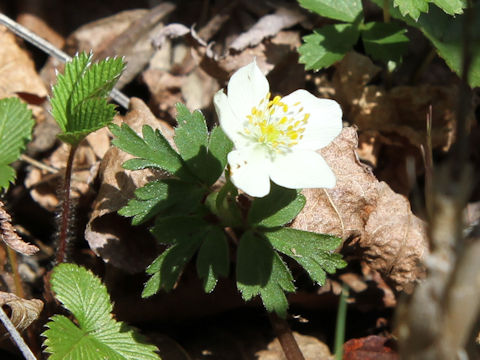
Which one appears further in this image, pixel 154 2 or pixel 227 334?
pixel 154 2

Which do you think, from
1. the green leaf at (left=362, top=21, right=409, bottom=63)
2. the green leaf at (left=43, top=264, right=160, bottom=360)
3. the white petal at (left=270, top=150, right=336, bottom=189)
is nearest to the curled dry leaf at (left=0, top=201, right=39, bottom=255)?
the green leaf at (left=43, top=264, right=160, bottom=360)

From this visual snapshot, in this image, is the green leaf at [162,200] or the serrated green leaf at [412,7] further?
the serrated green leaf at [412,7]

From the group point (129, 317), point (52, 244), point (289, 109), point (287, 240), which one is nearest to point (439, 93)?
point (289, 109)

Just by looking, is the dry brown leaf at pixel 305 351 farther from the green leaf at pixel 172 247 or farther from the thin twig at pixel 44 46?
the thin twig at pixel 44 46

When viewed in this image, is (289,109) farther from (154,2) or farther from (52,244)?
(154,2)

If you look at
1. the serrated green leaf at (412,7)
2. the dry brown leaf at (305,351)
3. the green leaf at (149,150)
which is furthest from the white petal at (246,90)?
the dry brown leaf at (305,351)
